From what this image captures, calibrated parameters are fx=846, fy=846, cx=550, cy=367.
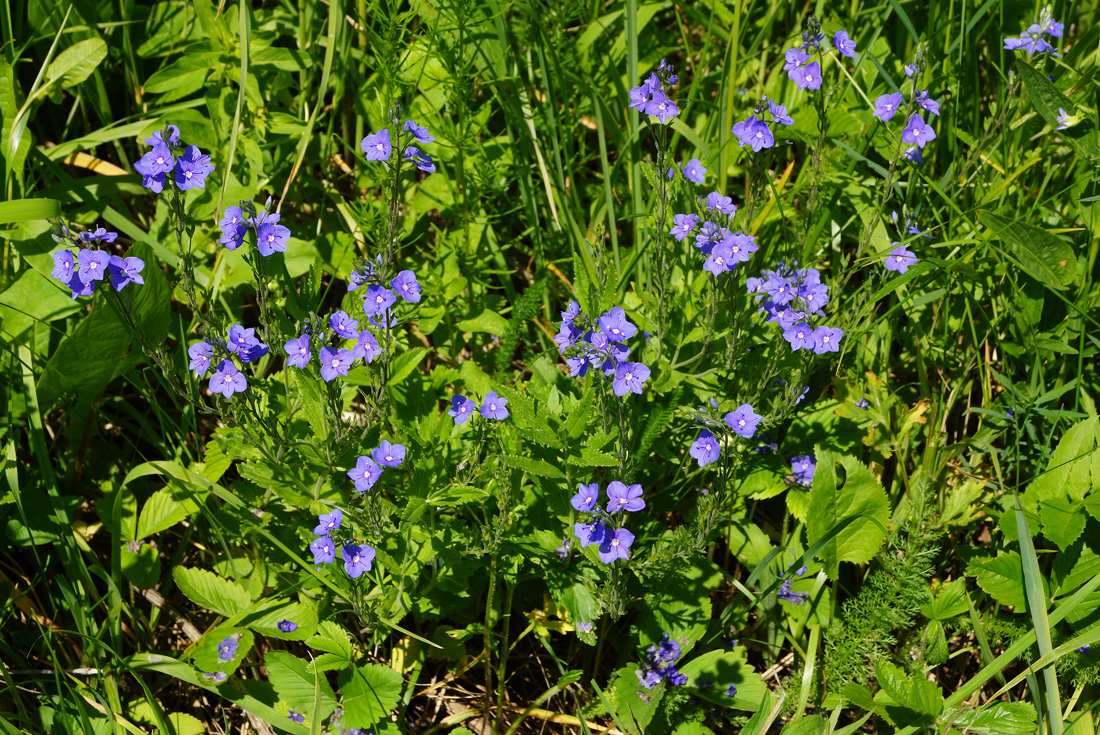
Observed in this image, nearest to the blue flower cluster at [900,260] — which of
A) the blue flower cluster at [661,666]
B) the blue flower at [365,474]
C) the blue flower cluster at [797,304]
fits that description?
the blue flower cluster at [797,304]

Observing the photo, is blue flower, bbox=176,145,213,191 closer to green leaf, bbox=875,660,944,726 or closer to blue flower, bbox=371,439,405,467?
blue flower, bbox=371,439,405,467

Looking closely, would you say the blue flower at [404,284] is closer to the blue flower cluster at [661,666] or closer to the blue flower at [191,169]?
the blue flower at [191,169]

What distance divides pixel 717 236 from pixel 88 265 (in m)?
1.95

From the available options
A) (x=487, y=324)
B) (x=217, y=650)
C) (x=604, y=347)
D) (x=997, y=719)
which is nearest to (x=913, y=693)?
(x=997, y=719)

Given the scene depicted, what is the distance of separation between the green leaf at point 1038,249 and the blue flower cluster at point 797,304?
0.83 meters

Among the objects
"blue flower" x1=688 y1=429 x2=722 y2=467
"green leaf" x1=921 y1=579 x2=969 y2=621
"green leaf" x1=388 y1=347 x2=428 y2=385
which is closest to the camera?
"blue flower" x1=688 y1=429 x2=722 y2=467

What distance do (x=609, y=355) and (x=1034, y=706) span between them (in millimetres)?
2096

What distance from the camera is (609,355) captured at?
8.41ft

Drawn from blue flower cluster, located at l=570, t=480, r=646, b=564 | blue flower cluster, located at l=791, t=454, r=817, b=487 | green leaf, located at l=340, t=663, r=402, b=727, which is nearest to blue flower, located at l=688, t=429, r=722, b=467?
blue flower cluster, located at l=570, t=480, r=646, b=564

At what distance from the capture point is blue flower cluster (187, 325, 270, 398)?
8.51 feet

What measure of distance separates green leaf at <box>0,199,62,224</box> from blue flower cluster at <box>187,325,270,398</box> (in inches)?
36.3

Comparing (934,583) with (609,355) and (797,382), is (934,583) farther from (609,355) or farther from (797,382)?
(609,355)

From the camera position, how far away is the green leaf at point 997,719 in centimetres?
297

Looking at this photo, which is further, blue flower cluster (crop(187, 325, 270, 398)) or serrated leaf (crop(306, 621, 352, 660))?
serrated leaf (crop(306, 621, 352, 660))
